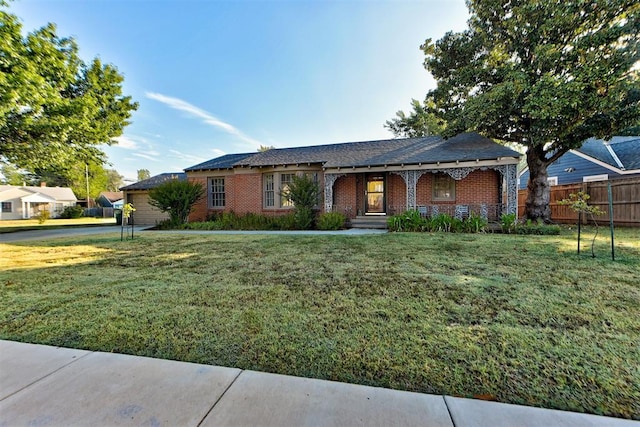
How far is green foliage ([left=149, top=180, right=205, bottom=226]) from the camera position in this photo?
13.9 metres

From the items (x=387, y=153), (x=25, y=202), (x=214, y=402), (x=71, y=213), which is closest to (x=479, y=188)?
(x=387, y=153)

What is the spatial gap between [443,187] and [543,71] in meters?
5.35

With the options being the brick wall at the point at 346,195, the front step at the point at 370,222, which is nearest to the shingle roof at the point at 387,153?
the brick wall at the point at 346,195

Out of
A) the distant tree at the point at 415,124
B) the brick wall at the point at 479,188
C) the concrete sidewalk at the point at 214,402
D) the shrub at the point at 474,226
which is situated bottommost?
the concrete sidewalk at the point at 214,402

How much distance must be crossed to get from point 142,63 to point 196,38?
3.58 metres

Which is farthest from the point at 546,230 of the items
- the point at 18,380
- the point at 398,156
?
the point at 18,380

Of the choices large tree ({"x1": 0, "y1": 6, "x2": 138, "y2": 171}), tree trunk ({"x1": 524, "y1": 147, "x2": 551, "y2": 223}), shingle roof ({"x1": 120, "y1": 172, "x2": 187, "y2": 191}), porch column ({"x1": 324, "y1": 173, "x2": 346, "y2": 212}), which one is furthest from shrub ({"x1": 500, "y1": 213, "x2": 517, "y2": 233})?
shingle roof ({"x1": 120, "y1": 172, "x2": 187, "y2": 191})

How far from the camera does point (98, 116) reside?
13.4 meters

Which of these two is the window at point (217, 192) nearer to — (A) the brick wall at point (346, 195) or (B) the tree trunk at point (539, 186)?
(A) the brick wall at point (346, 195)

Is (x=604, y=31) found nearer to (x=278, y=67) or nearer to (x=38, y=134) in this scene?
(x=278, y=67)

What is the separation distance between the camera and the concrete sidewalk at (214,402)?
160 centimetres

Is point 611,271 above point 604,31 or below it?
below

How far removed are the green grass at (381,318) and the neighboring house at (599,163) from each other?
13706 millimetres

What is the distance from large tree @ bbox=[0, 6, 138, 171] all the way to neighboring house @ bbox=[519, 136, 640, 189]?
2565 centimetres
